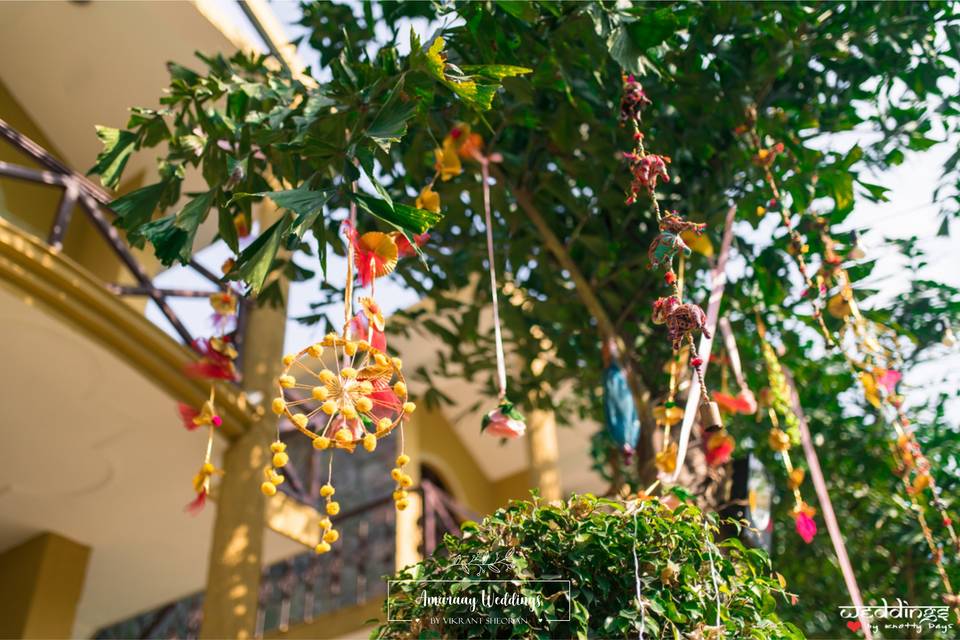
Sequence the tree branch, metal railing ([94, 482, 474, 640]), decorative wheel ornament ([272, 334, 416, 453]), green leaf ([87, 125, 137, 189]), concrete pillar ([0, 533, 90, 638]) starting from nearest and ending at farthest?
decorative wheel ornament ([272, 334, 416, 453]), green leaf ([87, 125, 137, 189]), the tree branch, concrete pillar ([0, 533, 90, 638]), metal railing ([94, 482, 474, 640])

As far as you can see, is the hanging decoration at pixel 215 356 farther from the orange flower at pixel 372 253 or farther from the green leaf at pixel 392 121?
the green leaf at pixel 392 121

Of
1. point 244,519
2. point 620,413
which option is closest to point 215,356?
point 620,413

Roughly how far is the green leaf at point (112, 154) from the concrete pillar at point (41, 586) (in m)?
3.41

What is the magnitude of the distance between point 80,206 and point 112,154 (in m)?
1.61

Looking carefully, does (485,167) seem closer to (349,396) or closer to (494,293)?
(494,293)

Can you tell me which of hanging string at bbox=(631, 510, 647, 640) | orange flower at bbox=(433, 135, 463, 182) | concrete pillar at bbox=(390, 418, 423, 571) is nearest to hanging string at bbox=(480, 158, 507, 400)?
orange flower at bbox=(433, 135, 463, 182)

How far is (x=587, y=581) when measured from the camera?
5.74ft

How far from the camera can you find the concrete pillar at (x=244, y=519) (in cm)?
383

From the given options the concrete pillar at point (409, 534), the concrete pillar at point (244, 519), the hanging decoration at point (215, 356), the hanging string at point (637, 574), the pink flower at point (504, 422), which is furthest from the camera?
the concrete pillar at point (409, 534)

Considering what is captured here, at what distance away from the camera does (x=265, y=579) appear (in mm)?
7863

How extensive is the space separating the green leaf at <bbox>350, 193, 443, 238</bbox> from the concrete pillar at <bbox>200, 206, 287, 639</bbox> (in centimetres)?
176

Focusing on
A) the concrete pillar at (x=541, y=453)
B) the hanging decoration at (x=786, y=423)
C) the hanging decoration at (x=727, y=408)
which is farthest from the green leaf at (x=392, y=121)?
the concrete pillar at (x=541, y=453)

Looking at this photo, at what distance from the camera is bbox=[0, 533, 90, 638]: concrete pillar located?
5008 millimetres

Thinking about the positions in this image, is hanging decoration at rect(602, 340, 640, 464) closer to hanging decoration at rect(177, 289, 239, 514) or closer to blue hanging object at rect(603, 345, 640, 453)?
blue hanging object at rect(603, 345, 640, 453)
